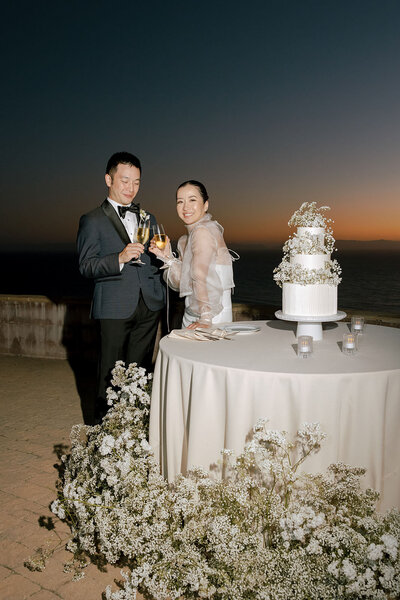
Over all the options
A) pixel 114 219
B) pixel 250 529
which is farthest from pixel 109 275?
pixel 250 529

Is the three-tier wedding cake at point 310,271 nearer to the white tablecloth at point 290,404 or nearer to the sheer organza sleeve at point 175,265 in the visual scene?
the white tablecloth at point 290,404

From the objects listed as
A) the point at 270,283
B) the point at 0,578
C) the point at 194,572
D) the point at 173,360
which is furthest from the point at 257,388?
the point at 270,283

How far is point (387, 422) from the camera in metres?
2.74

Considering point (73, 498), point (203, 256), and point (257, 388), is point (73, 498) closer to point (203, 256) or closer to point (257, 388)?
point (257, 388)

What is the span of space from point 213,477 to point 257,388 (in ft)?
1.90

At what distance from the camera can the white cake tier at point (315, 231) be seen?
3324mm

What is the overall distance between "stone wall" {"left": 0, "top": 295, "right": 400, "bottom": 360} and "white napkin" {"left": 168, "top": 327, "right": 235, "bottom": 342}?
4518 millimetres

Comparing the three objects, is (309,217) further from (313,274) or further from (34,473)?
(34,473)

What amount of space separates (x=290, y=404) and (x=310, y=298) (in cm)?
83

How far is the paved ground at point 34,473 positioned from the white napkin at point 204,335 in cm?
140

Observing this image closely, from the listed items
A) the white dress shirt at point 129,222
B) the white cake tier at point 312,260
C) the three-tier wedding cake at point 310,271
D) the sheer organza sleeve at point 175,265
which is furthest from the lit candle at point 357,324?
the white dress shirt at point 129,222

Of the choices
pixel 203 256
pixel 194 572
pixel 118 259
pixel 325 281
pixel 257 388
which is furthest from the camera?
pixel 118 259

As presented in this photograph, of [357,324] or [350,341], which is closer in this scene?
[350,341]

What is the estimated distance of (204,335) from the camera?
3.48 metres
